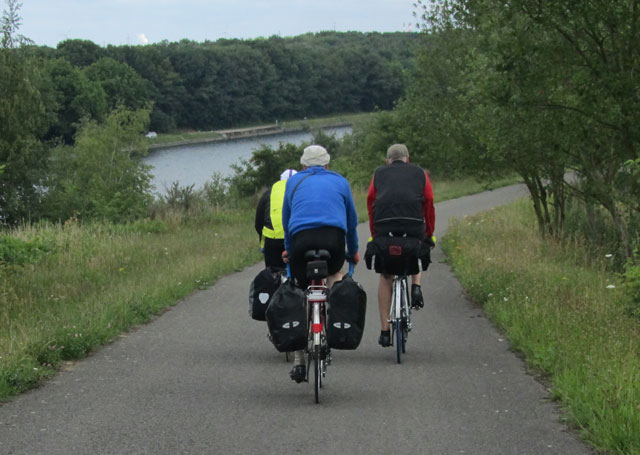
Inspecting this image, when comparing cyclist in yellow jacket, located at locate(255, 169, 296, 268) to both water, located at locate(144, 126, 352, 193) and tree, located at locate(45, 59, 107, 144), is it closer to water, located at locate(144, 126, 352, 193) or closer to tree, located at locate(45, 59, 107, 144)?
water, located at locate(144, 126, 352, 193)

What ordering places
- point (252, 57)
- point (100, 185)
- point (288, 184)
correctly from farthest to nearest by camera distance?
point (252, 57) < point (100, 185) < point (288, 184)

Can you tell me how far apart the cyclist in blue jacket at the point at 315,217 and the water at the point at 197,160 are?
4536 centimetres

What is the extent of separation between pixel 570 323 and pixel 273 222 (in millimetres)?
2843

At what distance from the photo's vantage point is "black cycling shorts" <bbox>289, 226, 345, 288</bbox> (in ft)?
21.0

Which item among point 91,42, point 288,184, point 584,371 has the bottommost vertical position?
point 584,371

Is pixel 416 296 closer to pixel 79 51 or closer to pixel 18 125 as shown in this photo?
pixel 18 125

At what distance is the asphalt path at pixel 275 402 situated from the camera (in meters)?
5.16

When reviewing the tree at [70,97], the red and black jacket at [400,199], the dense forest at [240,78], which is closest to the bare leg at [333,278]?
the red and black jacket at [400,199]

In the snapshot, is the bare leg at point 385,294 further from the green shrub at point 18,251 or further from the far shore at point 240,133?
the far shore at point 240,133

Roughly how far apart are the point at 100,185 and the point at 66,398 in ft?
110

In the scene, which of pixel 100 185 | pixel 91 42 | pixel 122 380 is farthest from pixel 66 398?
pixel 91 42

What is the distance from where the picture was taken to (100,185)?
127 ft

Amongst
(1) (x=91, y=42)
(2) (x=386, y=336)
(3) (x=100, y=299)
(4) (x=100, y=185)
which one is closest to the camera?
(2) (x=386, y=336)

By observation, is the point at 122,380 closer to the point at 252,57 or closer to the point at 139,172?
the point at 139,172
